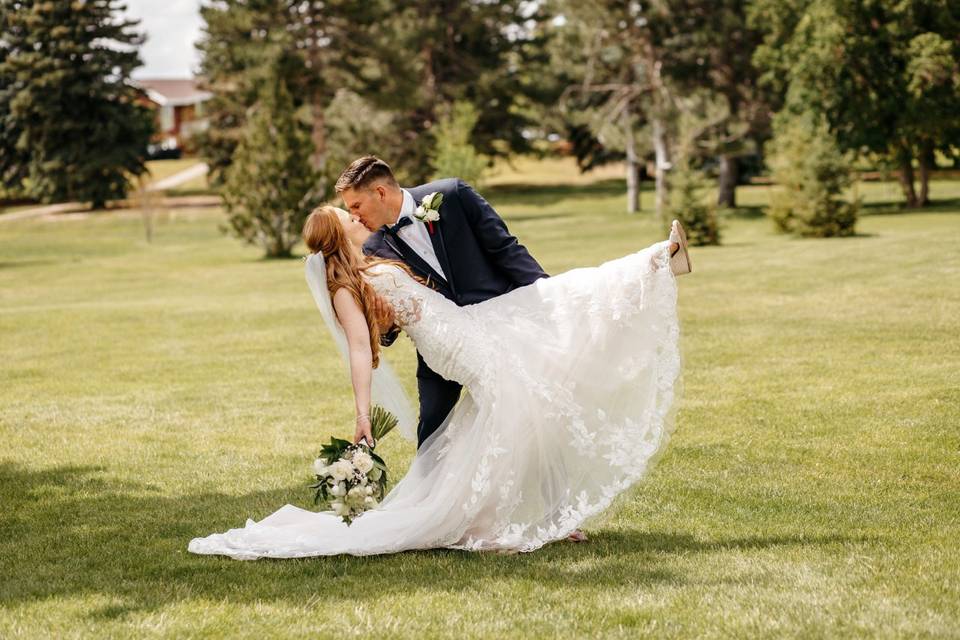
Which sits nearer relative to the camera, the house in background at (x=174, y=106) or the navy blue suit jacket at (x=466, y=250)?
the navy blue suit jacket at (x=466, y=250)

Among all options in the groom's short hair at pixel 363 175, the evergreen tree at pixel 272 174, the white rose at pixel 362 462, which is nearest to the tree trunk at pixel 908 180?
the evergreen tree at pixel 272 174

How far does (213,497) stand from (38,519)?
1.19 metres

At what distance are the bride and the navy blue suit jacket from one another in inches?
4.2

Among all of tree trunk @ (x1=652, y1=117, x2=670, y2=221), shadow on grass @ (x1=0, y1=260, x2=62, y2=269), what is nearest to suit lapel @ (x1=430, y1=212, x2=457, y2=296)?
shadow on grass @ (x1=0, y1=260, x2=62, y2=269)

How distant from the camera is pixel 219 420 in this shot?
11.5 meters

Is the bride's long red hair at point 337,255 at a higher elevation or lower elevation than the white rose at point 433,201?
lower

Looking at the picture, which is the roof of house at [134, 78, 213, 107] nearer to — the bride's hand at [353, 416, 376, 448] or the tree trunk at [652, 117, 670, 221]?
the tree trunk at [652, 117, 670, 221]

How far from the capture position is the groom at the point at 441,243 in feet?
20.9

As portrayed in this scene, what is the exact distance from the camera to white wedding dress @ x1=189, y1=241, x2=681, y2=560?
645cm

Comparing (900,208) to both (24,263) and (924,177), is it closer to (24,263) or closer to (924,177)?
(924,177)

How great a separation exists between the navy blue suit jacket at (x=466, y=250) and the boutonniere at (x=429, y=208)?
11 cm

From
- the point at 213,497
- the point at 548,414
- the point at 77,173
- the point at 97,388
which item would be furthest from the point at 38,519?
the point at 77,173

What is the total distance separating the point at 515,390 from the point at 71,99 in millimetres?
58484

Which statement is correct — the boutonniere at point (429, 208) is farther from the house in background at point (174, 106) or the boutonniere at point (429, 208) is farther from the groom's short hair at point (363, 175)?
the house in background at point (174, 106)
